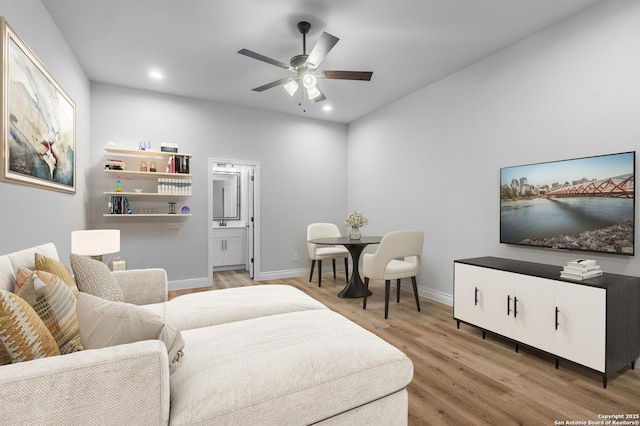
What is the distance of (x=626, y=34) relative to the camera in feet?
7.79

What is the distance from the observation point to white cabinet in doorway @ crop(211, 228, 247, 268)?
19.8 feet

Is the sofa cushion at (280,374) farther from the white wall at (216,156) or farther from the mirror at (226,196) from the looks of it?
the mirror at (226,196)

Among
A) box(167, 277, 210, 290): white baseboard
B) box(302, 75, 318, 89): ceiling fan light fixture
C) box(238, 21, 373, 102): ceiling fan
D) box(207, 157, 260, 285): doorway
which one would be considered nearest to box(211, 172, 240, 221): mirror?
box(207, 157, 260, 285): doorway

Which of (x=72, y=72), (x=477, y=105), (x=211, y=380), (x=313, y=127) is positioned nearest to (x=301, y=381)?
(x=211, y=380)

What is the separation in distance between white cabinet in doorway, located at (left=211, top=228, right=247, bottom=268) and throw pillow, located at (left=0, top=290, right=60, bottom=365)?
5.05 metres

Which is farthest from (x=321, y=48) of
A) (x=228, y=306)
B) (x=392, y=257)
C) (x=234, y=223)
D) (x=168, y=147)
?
(x=234, y=223)

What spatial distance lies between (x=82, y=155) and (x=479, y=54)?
4.72m

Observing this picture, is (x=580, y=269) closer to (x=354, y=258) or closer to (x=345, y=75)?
(x=354, y=258)

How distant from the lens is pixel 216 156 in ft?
16.0

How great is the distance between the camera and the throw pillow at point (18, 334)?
3.18 feet

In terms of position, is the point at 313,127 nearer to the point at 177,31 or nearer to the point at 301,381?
the point at 177,31

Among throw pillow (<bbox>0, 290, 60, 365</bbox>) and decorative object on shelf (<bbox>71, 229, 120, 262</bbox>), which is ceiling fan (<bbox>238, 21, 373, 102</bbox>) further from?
throw pillow (<bbox>0, 290, 60, 365</bbox>)

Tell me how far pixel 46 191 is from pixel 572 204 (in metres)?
4.39

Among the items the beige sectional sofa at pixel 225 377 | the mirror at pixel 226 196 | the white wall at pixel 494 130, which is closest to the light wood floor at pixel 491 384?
the beige sectional sofa at pixel 225 377
